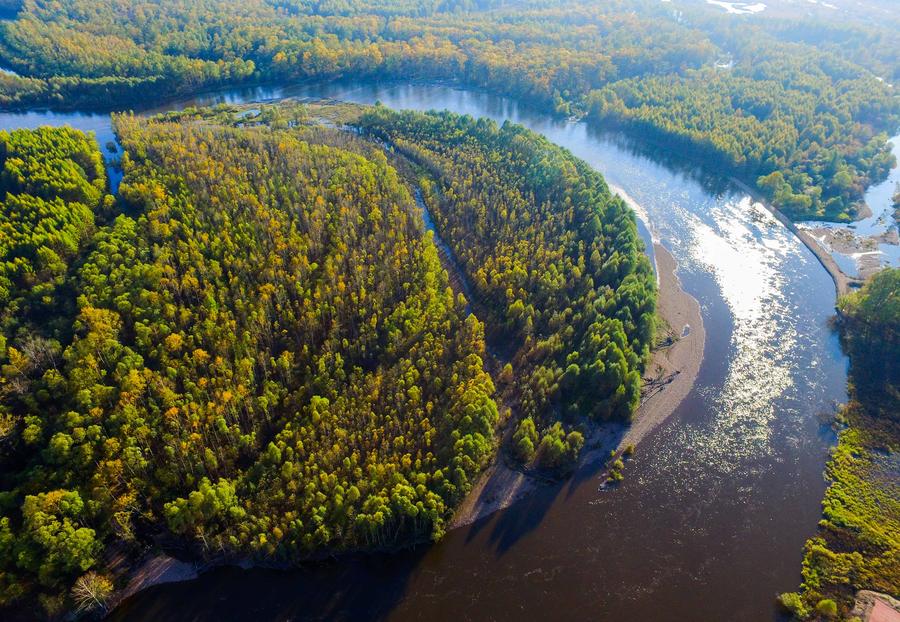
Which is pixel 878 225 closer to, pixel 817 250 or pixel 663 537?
pixel 817 250

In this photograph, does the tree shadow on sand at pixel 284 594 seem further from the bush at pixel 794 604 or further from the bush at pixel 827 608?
the bush at pixel 827 608

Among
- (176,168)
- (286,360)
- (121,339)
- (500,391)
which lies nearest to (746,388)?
(500,391)

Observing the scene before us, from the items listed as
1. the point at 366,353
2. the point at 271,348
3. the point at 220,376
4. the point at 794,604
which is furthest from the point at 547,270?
the point at 794,604

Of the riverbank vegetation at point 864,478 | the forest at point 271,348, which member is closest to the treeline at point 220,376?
the forest at point 271,348

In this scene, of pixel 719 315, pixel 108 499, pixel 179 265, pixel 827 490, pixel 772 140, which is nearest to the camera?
pixel 108 499

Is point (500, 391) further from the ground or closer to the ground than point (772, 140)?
closer to the ground

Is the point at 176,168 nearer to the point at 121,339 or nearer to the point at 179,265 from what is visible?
the point at 179,265
